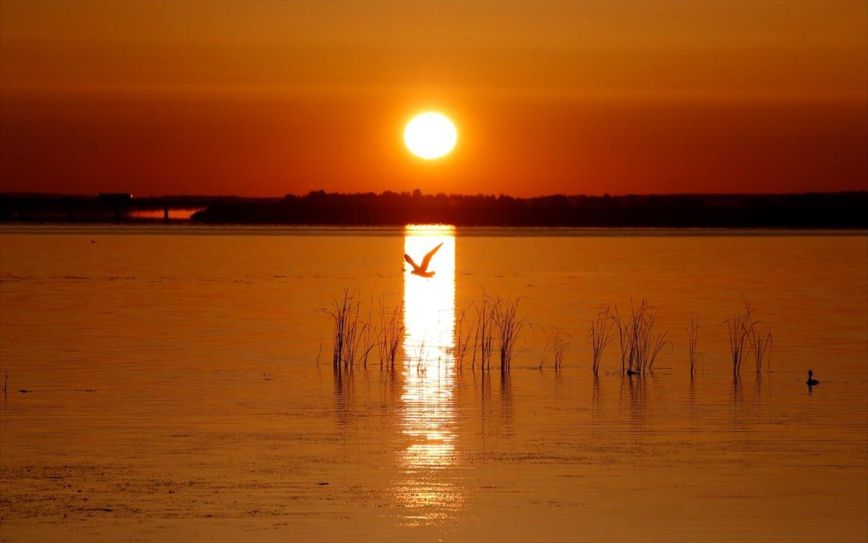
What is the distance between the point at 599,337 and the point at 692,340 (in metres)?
6.28

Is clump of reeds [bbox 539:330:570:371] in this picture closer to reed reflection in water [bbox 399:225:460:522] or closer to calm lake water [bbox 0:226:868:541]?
calm lake water [bbox 0:226:868:541]

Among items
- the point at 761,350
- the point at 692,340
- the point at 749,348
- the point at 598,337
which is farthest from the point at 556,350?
the point at 692,340

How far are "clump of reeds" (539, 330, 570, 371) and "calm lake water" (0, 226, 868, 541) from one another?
0.85ft

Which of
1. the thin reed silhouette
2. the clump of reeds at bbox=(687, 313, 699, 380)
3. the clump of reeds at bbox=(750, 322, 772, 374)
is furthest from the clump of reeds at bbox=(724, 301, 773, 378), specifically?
the thin reed silhouette

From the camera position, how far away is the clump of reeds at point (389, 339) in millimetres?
28802

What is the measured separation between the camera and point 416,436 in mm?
20688

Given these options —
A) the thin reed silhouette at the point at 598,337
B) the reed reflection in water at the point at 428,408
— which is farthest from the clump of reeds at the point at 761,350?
the reed reflection in water at the point at 428,408

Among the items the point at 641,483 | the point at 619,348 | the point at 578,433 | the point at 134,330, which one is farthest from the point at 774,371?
the point at 134,330

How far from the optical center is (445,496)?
16.6 metres

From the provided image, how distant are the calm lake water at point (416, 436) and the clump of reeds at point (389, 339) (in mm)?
419

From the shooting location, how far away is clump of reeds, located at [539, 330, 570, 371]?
29812 millimetres

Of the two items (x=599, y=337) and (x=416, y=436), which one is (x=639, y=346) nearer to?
(x=599, y=337)

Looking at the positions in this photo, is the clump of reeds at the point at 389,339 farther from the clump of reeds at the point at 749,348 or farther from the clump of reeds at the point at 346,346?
the clump of reeds at the point at 749,348

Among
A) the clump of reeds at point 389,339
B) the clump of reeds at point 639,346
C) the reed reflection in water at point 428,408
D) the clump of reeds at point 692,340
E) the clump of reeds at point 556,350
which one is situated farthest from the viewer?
the clump of reeds at point 556,350
